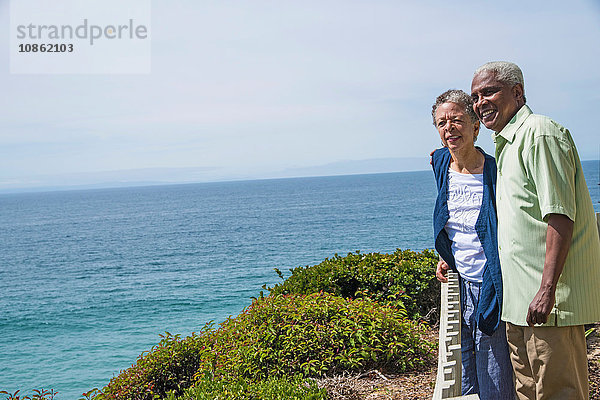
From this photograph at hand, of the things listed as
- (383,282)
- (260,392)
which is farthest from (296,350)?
(383,282)

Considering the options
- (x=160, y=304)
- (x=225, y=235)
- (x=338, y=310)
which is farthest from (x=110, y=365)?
(x=225, y=235)

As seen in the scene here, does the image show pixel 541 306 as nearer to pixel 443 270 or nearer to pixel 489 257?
pixel 489 257

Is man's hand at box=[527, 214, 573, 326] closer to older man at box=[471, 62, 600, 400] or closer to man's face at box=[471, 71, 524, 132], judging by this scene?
older man at box=[471, 62, 600, 400]

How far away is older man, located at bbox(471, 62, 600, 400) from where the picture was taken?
2.39 meters

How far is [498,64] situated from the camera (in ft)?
8.73

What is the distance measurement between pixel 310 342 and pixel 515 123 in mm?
3149

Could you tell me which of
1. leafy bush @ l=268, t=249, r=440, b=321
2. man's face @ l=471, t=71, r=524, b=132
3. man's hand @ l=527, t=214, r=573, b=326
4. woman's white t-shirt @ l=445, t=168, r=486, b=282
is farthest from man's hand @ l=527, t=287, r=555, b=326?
leafy bush @ l=268, t=249, r=440, b=321

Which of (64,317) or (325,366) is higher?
(325,366)

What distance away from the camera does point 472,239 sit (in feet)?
10.1

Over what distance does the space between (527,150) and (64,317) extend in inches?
1472

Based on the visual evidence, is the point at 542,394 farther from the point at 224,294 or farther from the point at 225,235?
the point at 225,235

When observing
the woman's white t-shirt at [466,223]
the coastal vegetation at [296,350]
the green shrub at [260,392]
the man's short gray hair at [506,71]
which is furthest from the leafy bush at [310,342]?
the man's short gray hair at [506,71]

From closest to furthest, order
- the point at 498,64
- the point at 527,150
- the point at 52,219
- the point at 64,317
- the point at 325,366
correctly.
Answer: the point at 527,150, the point at 498,64, the point at 325,366, the point at 64,317, the point at 52,219

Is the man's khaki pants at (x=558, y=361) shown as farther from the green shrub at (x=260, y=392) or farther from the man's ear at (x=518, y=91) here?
the green shrub at (x=260, y=392)
